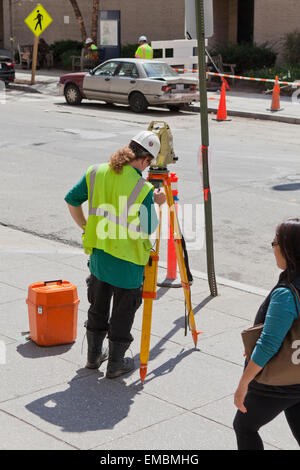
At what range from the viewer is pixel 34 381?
5.71 m

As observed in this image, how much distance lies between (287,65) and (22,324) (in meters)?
23.0

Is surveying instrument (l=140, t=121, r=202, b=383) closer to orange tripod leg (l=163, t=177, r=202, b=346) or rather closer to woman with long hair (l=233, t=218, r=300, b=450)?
orange tripod leg (l=163, t=177, r=202, b=346)

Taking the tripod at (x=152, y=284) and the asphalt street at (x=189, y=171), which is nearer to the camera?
the tripod at (x=152, y=284)

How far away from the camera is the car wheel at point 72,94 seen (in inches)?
947

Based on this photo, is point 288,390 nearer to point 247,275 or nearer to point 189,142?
point 247,275

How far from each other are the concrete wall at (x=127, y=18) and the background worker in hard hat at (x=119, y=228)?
29928 mm

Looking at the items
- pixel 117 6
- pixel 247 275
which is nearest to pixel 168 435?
pixel 247 275

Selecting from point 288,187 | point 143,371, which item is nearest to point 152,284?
point 143,371

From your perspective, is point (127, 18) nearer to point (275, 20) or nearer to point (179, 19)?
point (179, 19)

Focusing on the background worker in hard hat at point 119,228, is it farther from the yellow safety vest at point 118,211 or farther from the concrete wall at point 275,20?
the concrete wall at point 275,20

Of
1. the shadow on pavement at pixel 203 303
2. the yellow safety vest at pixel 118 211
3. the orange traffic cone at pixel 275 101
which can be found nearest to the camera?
the yellow safety vest at pixel 118 211

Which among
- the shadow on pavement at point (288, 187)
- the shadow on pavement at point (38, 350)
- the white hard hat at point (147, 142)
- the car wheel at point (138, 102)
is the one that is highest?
the white hard hat at point (147, 142)

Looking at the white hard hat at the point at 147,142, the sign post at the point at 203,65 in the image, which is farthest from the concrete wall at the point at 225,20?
the white hard hat at the point at 147,142

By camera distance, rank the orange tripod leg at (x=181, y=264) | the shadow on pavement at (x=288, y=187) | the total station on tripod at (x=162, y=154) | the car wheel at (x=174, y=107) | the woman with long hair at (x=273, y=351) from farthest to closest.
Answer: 1. the car wheel at (x=174, y=107)
2. the shadow on pavement at (x=288, y=187)
3. the total station on tripod at (x=162, y=154)
4. the orange tripod leg at (x=181, y=264)
5. the woman with long hair at (x=273, y=351)
